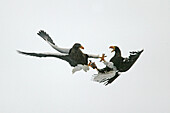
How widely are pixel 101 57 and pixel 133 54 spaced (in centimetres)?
21

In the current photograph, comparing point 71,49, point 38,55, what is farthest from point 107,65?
point 38,55

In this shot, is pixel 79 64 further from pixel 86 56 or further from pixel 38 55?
pixel 38 55

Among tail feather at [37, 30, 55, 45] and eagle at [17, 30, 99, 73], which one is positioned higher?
tail feather at [37, 30, 55, 45]

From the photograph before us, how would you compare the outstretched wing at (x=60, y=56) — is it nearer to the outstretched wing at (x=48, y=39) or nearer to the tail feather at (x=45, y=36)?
the outstretched wing at (x=48, y=39)

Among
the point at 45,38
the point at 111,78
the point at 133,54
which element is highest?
the point at 45,38

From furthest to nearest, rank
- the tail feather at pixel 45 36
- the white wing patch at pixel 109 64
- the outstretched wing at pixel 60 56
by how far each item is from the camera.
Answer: the tail feather at pixel 45 36 → the outstretched wing at pixel 60 56 → the white wing patch at pixel 109 64

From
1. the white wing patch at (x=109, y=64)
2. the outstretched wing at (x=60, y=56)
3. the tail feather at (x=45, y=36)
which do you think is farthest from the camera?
the tail feather at (x=45, y=36)

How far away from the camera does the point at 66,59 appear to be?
2295mm

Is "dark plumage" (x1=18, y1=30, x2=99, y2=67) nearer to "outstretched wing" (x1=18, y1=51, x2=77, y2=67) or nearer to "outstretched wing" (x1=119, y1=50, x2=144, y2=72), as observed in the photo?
"outstretched wing" (x1=18, y1=51, x2=77, y2=67)

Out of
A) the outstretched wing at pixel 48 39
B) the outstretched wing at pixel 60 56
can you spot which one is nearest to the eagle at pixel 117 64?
the outstretched wing at pixel 60 56

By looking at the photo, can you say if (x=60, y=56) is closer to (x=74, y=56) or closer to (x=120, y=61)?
(x=74, y=56)

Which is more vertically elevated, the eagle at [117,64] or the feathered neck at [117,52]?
the feathered neck at [117,52]

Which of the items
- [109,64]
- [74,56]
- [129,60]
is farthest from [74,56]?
[129,60]

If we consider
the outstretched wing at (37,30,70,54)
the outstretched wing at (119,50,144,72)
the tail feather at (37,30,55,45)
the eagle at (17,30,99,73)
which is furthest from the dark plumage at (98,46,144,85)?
the tail feather at (37,30,55,45)
